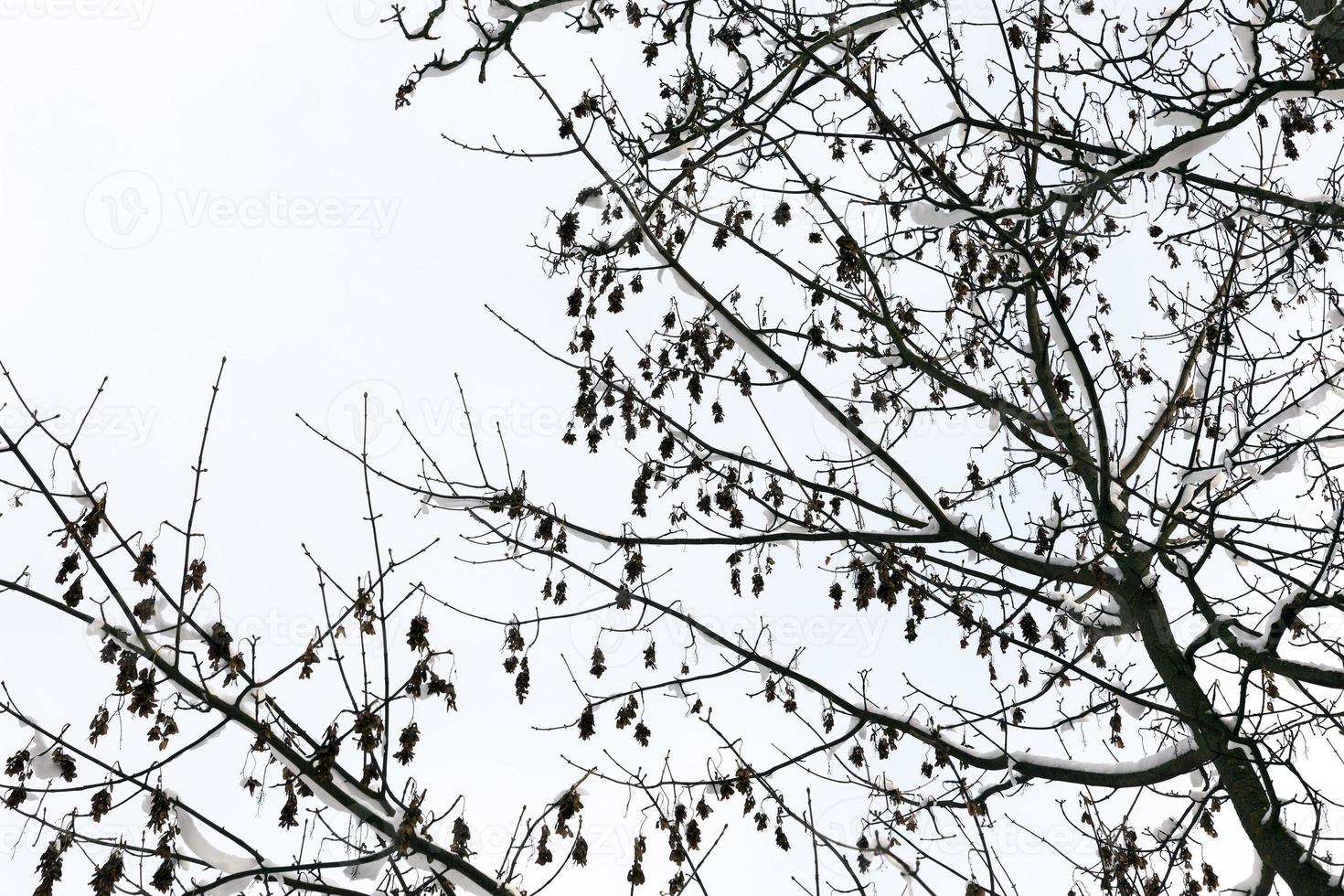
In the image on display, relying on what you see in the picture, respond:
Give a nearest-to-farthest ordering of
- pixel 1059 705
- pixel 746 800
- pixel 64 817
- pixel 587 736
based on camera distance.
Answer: pixel 64 817, pixel 587 736, pixel 746 800, pixel 1059 705

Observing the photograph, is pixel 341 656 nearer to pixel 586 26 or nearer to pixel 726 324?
pixel 726 324

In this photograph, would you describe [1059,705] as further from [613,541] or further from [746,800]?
[613,541]

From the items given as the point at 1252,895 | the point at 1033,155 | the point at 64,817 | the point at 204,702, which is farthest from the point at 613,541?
the point at 1252,895

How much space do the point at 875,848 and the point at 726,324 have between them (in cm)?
281

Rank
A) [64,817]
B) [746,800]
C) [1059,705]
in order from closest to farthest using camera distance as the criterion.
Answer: [64,817]
[746,800]
[1059,705]

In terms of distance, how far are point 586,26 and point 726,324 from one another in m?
1.81

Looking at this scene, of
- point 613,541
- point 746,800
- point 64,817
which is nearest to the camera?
point 64,817

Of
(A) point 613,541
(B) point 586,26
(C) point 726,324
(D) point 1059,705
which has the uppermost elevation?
(B) point 586,26

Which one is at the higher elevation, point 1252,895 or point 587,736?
point 587,736

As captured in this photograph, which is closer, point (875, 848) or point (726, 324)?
point (875, 848)

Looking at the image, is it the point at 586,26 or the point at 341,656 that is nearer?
the point at 341,656

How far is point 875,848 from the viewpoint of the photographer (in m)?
4.49

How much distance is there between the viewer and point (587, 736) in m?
4.30

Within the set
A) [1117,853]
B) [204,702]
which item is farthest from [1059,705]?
[204,702]
